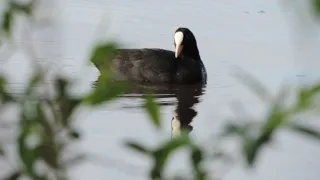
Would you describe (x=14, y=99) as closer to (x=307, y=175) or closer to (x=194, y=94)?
(x=307, y=175)

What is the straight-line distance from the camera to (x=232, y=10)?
39.1 feet

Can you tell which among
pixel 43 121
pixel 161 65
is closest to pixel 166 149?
pixel 43 121

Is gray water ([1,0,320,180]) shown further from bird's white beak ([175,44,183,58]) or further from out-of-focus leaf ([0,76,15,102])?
out-of-focus leaf ([0,76,15,102])

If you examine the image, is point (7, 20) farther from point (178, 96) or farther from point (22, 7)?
point (178, 96)

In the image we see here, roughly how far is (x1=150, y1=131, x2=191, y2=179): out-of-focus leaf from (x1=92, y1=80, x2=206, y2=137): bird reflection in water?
5.83 meters

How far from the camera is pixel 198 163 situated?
5.16 feet

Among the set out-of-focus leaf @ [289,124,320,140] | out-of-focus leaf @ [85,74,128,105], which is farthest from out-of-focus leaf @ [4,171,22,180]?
out-of-focus leaf @ [289,124,320,140]

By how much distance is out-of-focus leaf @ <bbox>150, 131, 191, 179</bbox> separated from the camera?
4.79 feet

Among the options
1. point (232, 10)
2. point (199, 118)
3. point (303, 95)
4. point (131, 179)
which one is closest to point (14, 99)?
point (303, 95)

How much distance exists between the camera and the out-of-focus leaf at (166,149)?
1.46 m

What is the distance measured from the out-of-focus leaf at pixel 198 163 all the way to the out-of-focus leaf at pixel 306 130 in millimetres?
173

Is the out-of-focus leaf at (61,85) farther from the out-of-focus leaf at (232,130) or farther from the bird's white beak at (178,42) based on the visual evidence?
the bird's white beak at (178,42)

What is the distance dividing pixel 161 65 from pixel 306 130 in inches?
330

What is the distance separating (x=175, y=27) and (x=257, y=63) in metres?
1.66
